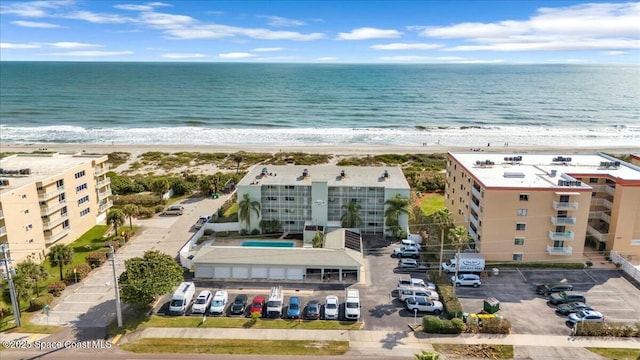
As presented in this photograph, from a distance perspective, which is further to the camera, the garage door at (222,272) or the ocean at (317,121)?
the ocean at (317,121)

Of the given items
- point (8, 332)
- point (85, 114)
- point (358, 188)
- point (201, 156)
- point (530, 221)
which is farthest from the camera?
point (85, 114)

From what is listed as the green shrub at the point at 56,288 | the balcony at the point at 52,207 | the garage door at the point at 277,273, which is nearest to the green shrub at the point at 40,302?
the green shrub at the point at 56,288

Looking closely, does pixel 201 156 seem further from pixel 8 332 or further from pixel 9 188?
pixel 8 332

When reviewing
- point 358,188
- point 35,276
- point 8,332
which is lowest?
point 8,332

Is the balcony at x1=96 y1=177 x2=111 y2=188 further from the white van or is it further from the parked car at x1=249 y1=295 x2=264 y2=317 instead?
the parked car at x1=249 y1=295 x2=264 y2=317

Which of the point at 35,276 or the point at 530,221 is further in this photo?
the point at 530,221

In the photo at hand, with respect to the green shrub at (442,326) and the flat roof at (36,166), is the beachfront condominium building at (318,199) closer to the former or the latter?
the green shrub at (442,326)

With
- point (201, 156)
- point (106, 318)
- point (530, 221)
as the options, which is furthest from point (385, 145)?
point (106, 318)
